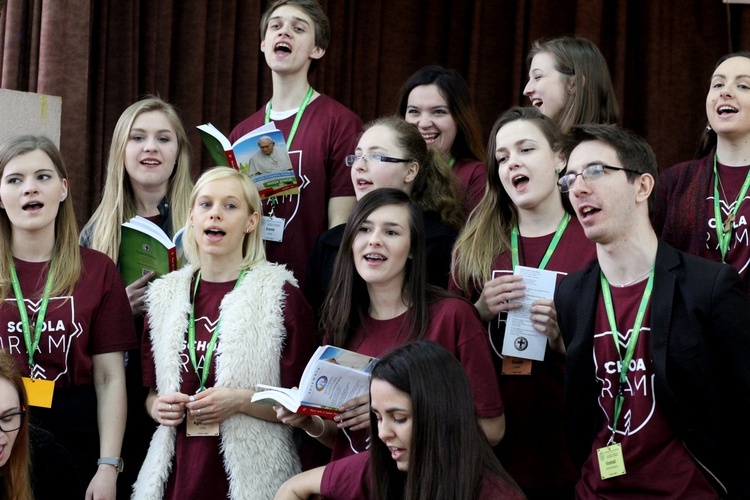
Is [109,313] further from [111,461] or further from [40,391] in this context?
[111,461]

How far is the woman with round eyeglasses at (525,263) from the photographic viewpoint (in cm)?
328

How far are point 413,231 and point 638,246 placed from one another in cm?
76

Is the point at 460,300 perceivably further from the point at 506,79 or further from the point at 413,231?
the point at 506,79

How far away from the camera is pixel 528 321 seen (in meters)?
3.28

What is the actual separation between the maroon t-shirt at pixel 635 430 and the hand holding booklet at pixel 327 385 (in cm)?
65

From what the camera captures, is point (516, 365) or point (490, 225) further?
point (490, 225)

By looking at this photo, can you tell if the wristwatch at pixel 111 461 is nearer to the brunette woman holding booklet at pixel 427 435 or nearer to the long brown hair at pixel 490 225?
the brunette woman holding booklet at pixel 427 435

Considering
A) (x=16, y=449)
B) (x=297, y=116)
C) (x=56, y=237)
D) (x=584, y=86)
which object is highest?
(x=584, y=86)

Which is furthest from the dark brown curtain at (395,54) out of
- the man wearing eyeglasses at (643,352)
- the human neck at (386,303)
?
the man wearing eyeglasses at (643,352)

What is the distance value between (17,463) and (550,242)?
5.53 ft

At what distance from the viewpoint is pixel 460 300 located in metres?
3.25

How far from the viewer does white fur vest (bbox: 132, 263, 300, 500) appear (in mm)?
3311

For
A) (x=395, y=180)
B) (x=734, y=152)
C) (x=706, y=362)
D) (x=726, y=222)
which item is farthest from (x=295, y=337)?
(x=734, y=152)

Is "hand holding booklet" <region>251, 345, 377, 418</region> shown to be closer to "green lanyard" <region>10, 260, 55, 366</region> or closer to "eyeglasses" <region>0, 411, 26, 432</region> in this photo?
"eyeglasses" <region>0, 411, 26, 432</region>
